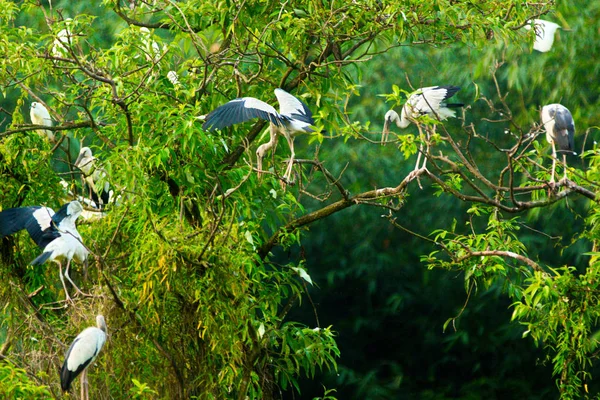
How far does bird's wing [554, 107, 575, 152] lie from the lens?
407cm

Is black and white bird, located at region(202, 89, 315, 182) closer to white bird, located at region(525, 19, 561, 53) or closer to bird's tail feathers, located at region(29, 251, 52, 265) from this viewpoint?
bird's tail feathers, located at region(29, 251, 52, 265)

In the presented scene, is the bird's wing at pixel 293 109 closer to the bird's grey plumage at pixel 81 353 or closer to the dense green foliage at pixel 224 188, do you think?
the dense green foliage at pixel 224 188

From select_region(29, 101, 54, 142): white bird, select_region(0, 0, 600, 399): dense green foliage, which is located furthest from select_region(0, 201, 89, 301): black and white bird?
select_region(29, 101, 54, 142): white bird

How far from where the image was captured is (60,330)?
3.60m

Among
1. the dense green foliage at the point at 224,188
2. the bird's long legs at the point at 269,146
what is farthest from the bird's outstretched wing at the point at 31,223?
the bird's long legs at the point at 269,146

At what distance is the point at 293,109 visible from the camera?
3623 mm

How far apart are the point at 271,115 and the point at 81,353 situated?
1.07m

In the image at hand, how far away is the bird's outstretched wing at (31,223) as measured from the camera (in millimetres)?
3820

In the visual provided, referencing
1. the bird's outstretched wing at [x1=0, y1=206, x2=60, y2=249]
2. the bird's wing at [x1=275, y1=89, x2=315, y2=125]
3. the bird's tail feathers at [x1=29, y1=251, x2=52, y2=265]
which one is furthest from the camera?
the bird's outstretched wing at [x1=0, y1=206, x2=60, y2=249]

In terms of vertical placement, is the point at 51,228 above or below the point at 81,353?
below

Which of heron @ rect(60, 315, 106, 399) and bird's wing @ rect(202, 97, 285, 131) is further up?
bird's wing @ rect(202, 97, 285, 131)

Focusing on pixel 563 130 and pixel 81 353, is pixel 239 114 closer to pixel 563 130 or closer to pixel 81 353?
pixel 81 353

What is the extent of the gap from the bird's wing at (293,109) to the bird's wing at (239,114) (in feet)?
0.36

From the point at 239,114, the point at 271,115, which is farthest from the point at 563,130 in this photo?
the point at 239,114
